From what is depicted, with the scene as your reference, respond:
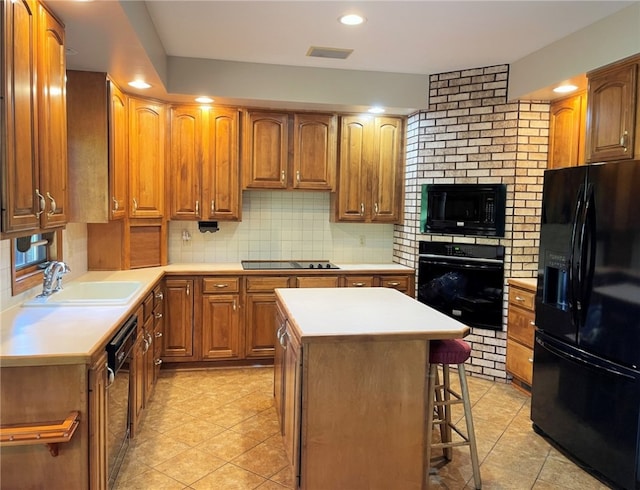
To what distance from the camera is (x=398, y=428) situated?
7.73 ft

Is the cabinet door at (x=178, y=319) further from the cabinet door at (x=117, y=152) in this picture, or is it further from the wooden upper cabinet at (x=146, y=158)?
the cabinet door at (x=117, y=152)

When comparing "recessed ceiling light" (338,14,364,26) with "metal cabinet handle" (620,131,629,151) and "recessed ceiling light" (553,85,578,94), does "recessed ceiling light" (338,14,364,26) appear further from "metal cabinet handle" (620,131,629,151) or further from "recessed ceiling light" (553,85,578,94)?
"metal cabinet handle" (620,131,629,151)

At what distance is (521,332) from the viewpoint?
3881mm

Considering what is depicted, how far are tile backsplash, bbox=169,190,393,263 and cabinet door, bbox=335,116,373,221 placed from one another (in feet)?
1.10

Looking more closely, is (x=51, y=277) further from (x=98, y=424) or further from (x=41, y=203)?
(x=98, y=424)

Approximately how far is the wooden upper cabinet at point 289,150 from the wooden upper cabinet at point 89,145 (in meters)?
1.37

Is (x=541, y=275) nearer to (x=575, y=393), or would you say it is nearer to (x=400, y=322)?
(x=575, y=393)

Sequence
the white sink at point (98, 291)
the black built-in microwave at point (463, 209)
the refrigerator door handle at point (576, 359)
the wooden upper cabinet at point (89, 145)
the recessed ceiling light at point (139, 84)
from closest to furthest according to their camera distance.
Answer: the refrigerator door handle at point (576, 359)
the white sink at point (98, 291)
the wooden upper cabinet at point (89, 145)
the recessed ceiling light at point (139, 84)
the black built-in microwave at point (463, 209)

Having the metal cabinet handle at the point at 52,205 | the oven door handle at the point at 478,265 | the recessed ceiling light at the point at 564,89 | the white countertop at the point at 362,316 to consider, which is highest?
the recessed ceiling light at the point at 564,89

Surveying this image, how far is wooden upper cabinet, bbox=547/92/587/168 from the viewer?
3711 mm

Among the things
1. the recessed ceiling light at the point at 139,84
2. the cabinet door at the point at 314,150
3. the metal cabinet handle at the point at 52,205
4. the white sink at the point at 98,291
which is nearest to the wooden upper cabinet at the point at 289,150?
the cabinet door at the point at 314,150

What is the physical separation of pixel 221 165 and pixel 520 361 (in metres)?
3.13

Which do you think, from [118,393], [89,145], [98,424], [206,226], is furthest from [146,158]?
[98,424]

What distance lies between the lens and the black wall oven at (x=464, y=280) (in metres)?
4.18
